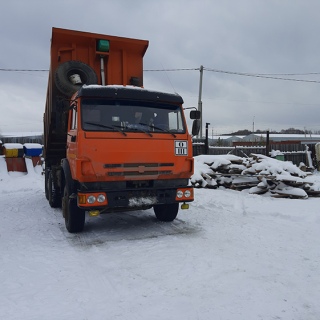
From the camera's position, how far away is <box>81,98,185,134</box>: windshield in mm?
5605

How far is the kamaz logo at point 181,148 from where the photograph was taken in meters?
5.92

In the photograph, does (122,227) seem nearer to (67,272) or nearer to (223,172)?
(67,272)

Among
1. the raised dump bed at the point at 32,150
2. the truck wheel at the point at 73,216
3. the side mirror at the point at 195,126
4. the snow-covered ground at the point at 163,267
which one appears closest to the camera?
the snow-covered ground at the point at 163,267

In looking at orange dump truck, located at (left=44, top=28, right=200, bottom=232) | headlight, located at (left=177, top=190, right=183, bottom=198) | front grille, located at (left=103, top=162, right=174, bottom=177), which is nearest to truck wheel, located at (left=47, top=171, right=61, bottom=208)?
orange dump truck, located at (left=44, top=28, right=200, bottom=232)

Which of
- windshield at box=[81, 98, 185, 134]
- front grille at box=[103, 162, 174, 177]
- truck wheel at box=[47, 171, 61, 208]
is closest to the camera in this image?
front grille at box=[103, 162, 174, 177]

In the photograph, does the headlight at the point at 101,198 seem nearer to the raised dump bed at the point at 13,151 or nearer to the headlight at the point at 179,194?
the headlight at the point at 179,194

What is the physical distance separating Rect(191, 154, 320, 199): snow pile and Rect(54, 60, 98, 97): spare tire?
5531 mm

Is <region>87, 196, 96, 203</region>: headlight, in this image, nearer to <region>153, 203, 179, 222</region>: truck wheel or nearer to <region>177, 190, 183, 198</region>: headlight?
<region>177, 190, 183, 198</region>: headlight

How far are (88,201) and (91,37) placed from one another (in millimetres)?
4140

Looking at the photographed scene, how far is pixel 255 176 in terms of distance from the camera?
11.0 metres

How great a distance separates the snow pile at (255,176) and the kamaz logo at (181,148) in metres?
5.34

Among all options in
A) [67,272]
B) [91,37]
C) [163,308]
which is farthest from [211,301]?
[91,37]

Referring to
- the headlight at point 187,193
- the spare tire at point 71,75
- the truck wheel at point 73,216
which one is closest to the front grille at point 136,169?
the headlight at point 187,193

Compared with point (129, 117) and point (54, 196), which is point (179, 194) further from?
point (54, 196)
